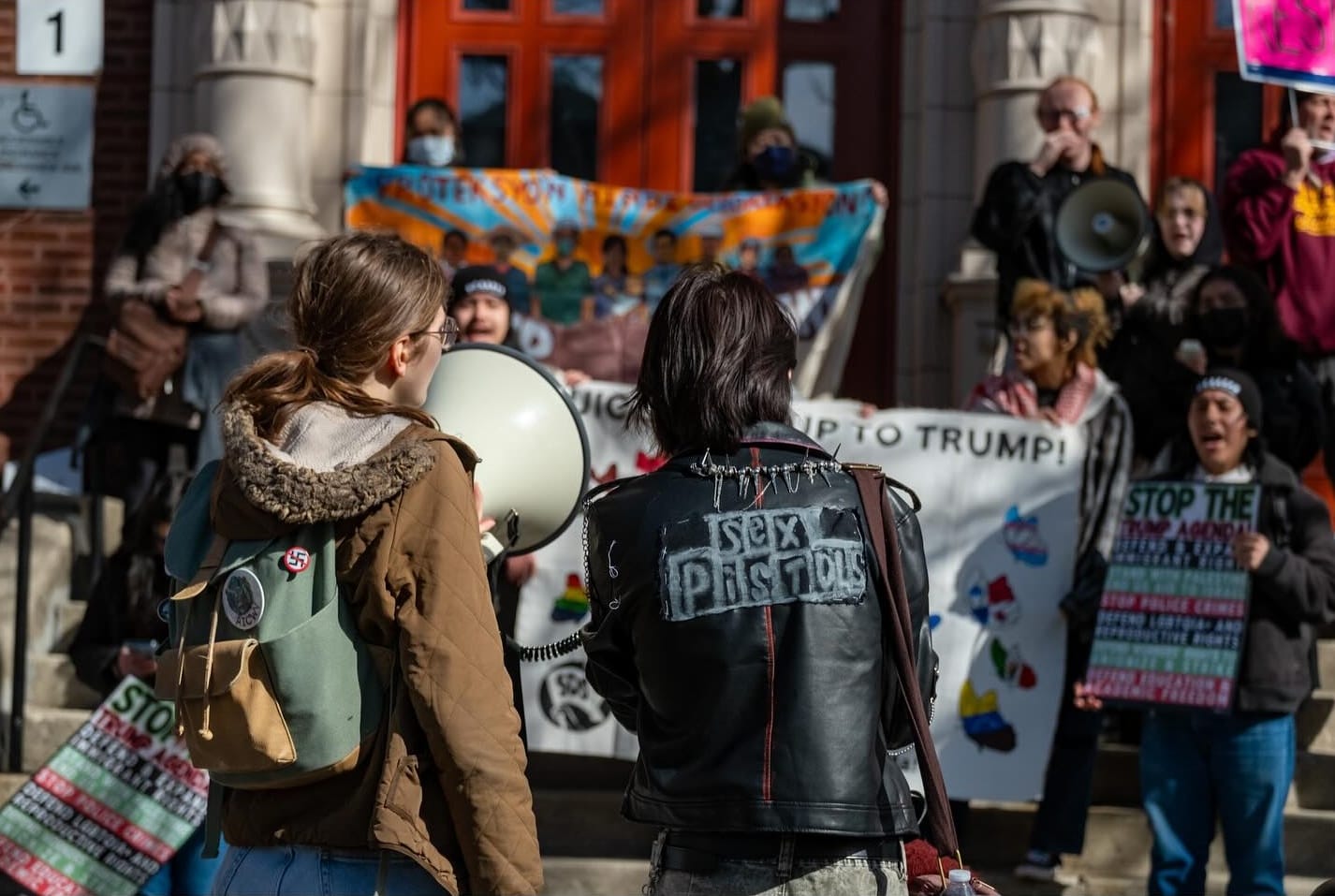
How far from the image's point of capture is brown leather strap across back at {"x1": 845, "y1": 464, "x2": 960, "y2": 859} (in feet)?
9.87

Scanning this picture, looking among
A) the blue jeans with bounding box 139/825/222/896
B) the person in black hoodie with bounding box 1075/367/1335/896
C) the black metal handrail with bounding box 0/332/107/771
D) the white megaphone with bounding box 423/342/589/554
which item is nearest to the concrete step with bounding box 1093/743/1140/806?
the person in black hoodie with bounding box 1075/367/1335/896

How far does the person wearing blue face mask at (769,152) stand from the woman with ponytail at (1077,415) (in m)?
1.96

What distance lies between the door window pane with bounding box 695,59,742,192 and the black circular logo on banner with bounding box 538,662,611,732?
12.7 feet

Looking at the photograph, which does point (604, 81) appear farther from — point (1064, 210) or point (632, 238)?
point (1064, 210)

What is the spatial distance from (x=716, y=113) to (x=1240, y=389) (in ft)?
14.9

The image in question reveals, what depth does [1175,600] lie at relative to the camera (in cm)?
610

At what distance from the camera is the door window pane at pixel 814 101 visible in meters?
10.0

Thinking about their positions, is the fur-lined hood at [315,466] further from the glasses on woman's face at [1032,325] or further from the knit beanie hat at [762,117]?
the knit beanie hat at [762,117]

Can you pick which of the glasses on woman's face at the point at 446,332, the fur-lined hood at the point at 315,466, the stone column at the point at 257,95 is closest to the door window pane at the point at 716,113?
the stone column at the point at 257,95

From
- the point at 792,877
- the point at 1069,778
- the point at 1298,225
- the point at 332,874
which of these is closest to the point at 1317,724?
the point at 1069,778

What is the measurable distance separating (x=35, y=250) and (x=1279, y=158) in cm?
613

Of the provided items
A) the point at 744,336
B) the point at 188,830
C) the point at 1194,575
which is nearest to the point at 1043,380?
the point at 1194,575

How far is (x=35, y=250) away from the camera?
32.2ft

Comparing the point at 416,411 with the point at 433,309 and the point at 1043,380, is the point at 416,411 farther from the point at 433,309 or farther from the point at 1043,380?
the point at 1043,380
